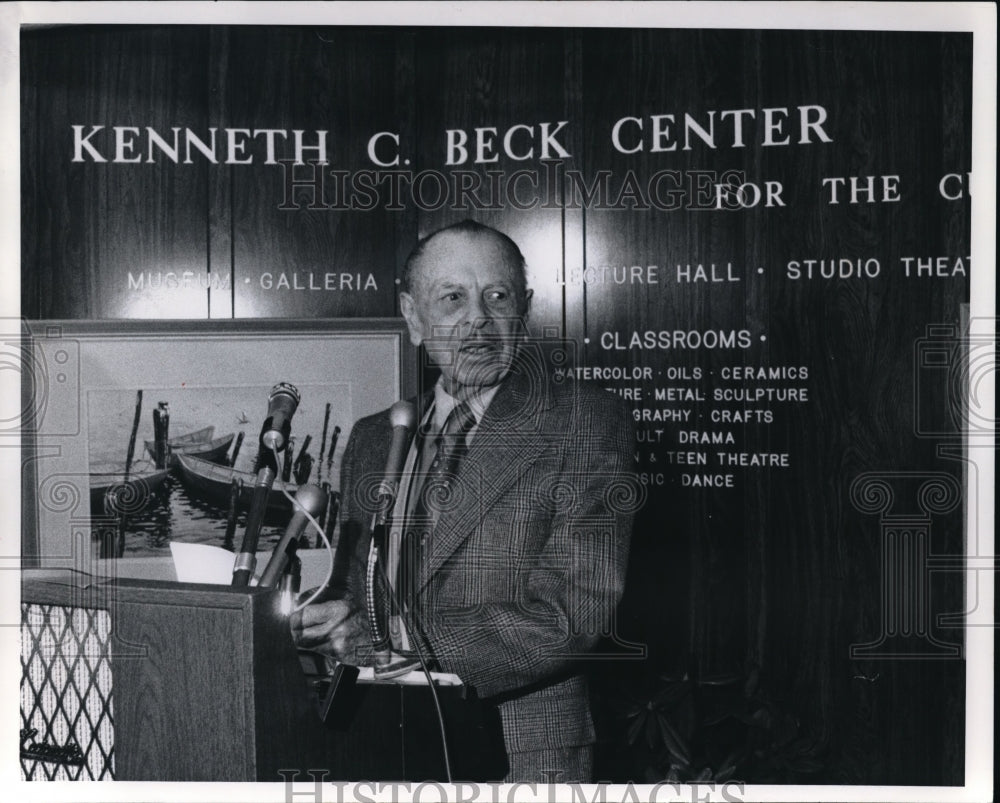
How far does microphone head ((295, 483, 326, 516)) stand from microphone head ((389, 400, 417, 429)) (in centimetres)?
24

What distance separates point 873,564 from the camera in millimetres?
2188

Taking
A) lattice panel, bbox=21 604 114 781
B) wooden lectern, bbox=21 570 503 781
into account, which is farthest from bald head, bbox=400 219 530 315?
lattice panel, bbox=21 604 114 781

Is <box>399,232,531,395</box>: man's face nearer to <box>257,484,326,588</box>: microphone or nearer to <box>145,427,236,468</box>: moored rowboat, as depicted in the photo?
<box>257,484,326,588</box>: microphone

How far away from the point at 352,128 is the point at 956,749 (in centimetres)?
210

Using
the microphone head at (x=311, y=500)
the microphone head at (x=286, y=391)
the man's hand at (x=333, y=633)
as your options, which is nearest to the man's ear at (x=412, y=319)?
the microphone head at (x=286, y=391)

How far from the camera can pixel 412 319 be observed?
2189 mm

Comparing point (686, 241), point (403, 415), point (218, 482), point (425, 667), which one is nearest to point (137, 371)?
point (218, 482)

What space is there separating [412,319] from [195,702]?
98cm

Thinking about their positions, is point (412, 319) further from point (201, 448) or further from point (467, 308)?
point (201, 448)

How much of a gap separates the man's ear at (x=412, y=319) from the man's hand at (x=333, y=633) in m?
0.66

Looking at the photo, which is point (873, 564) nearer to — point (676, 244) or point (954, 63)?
point (676, 244)

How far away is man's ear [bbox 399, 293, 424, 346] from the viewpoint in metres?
2.18

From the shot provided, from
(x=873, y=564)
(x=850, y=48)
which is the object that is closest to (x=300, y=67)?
(x=850, y=48)

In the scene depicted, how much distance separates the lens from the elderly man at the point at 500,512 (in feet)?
6.97
